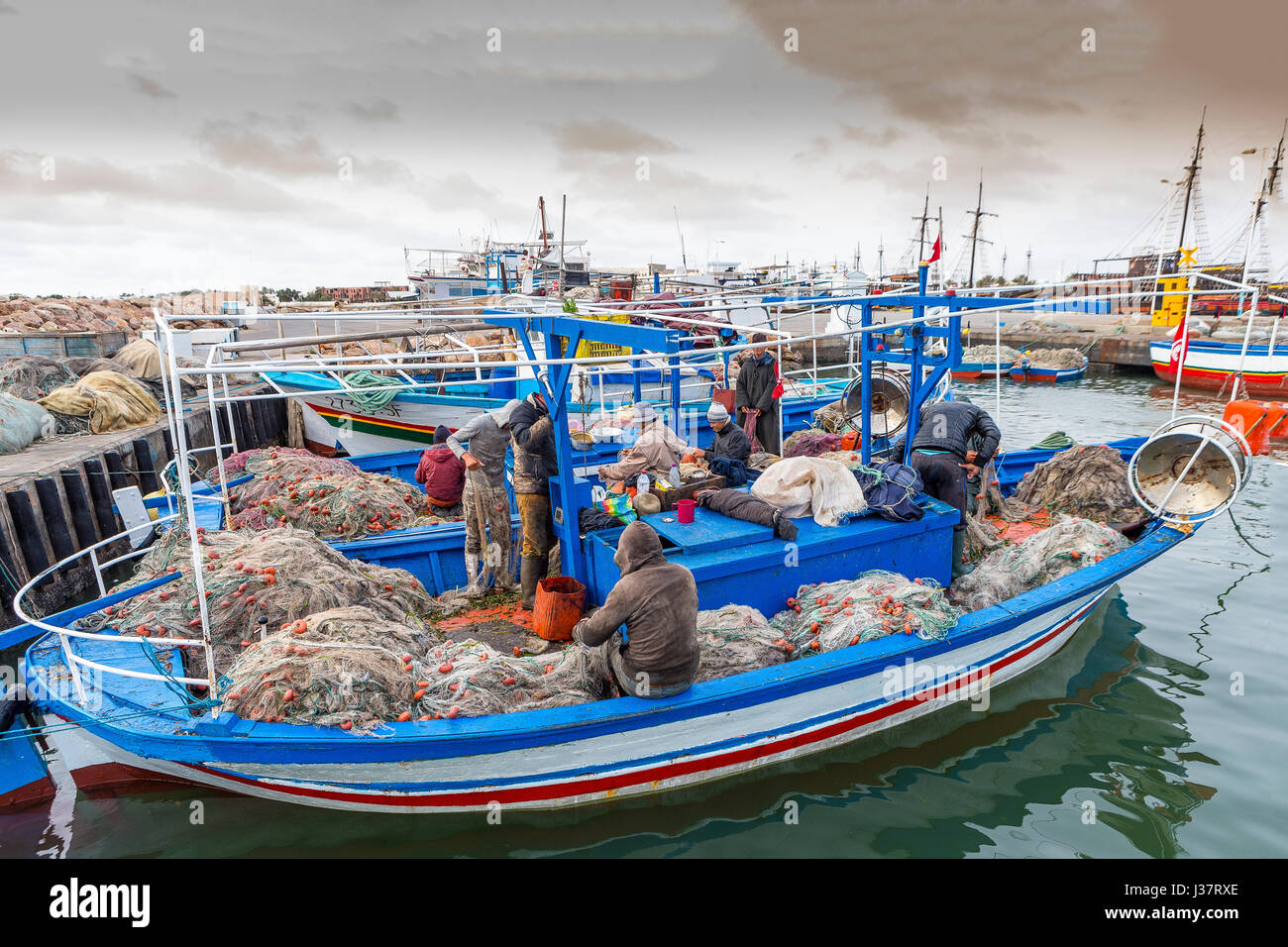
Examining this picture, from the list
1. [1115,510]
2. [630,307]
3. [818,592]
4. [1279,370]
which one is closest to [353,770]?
[818,592]

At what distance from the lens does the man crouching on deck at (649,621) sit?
179 inches

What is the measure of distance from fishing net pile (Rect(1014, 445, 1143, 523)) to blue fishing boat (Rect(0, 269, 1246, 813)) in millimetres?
1852

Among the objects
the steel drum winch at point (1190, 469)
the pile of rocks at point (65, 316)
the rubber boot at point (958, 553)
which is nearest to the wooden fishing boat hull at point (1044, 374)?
the steel drum winch at point (1190, 469)

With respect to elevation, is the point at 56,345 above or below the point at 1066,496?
above

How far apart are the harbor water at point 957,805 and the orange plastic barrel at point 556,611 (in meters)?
1.48

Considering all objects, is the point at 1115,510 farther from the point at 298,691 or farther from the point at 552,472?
the point at 298,691

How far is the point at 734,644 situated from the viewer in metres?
5.41

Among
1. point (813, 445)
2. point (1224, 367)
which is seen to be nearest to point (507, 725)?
point (813, 445)

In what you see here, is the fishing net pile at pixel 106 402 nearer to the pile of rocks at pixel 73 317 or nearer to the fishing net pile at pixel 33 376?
the fishing net pile at pixel 33 376

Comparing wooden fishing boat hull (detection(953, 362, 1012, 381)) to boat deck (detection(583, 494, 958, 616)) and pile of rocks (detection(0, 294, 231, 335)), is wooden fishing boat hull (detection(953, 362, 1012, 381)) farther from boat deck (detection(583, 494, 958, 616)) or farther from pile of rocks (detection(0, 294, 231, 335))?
pile of rocks (detection(0, 294, 231, 335))

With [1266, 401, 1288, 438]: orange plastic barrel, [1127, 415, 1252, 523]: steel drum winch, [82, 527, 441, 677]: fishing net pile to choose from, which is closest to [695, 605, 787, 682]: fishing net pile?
[82, 527, 441, 677]: fishing net pile

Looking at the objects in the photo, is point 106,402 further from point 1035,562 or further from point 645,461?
point 1035,562

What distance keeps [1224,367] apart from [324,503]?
2850 centimetres

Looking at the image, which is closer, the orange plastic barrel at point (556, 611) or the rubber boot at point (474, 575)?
the orange plastic barrel at point (556, 611)
